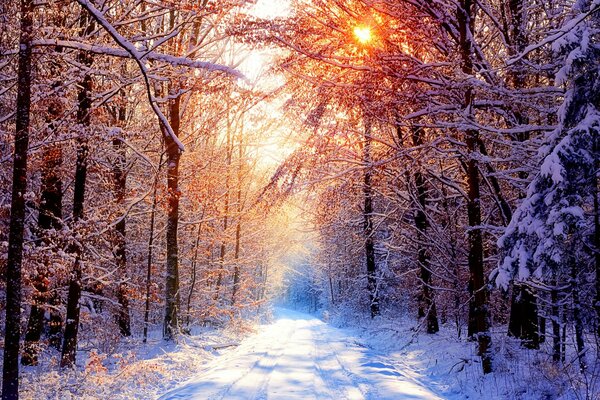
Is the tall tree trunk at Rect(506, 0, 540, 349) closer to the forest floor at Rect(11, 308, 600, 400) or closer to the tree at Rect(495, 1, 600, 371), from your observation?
the forest floor at Rect(11, 308, 600, 400)

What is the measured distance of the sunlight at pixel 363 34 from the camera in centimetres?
899

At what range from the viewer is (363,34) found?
9094 mm

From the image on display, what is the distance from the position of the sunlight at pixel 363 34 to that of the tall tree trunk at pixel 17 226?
5.92 metres

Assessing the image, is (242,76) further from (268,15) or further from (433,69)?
(433,69)

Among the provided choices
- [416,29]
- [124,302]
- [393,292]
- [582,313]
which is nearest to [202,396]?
[582,313]

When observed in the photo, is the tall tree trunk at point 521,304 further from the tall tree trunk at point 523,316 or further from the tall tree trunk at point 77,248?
the tall tree trunk at point 77,248

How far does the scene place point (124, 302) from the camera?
57.6ft

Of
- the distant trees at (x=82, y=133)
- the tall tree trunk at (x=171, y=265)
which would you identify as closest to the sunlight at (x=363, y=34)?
the distant trees at (x=82, y=133)

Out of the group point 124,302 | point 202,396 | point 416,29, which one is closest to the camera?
point 202,396

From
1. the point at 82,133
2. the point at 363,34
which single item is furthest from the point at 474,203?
the point at 82,133

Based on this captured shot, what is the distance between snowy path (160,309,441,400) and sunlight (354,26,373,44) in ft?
23.0

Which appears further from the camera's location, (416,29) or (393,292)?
(393,292)

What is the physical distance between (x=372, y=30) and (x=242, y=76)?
9.21 ft

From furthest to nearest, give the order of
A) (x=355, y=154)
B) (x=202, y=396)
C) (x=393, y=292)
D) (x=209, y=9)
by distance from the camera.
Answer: (x=393, y=292) < (x=355, y=154) < (x=209, y=9) < (x=202, y=396)
